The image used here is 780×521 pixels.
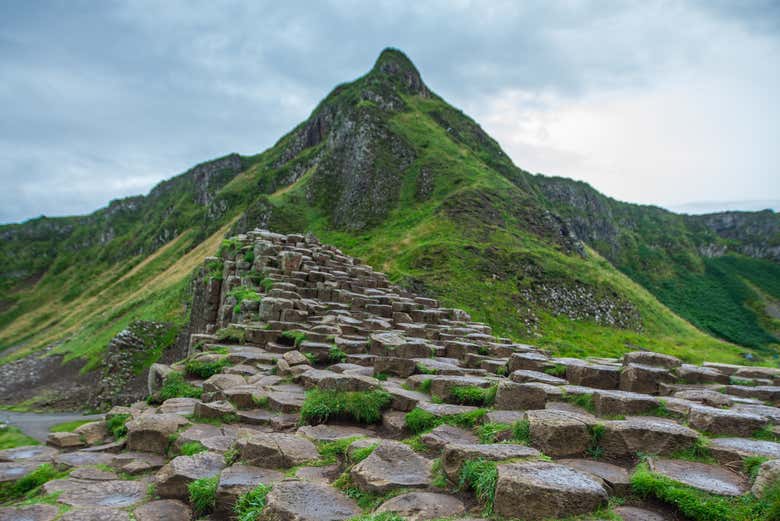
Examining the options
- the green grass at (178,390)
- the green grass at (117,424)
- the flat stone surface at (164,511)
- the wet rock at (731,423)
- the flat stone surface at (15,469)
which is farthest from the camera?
the green grass at (178,390)

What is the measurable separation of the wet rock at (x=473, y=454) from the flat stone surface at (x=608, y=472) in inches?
18.6

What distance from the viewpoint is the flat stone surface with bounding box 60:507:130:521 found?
206 inches

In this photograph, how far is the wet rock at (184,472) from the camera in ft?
19.3

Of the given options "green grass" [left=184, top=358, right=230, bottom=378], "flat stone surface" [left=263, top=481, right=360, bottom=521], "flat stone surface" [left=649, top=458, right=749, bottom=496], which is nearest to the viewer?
"flat stone surface" [left=649, top=458, right=749, bottom=496]

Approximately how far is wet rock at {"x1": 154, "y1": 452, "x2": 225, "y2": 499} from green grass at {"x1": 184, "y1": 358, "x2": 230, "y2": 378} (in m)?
5.68

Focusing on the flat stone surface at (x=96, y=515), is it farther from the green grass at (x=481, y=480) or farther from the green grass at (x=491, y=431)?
the green grass at (x=491, y=431)

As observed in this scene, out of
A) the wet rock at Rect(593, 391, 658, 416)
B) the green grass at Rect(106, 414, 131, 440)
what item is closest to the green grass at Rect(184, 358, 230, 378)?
the green grass at Rect(106, 414, 131, 440)

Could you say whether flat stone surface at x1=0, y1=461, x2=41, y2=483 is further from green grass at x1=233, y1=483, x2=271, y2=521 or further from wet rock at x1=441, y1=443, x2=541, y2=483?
wet rock at x1=441, y1=443, x2=541, y2=483

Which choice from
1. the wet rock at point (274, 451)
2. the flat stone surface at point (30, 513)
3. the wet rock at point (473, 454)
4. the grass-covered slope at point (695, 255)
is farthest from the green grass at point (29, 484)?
the grass-covered slope at point (695, 255)

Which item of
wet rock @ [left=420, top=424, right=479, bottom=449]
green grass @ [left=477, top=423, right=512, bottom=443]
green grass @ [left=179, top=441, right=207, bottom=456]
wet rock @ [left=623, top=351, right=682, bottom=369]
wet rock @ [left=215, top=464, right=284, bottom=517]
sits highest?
wet rock @ [left=623, top=351, right=682, bottom=369]

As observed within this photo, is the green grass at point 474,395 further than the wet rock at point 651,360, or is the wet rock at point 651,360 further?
the wet rock at point 651,360

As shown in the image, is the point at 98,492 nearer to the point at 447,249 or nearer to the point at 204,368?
the point at 204,368

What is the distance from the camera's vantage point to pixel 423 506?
15.2ft

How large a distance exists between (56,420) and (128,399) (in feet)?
17.2
